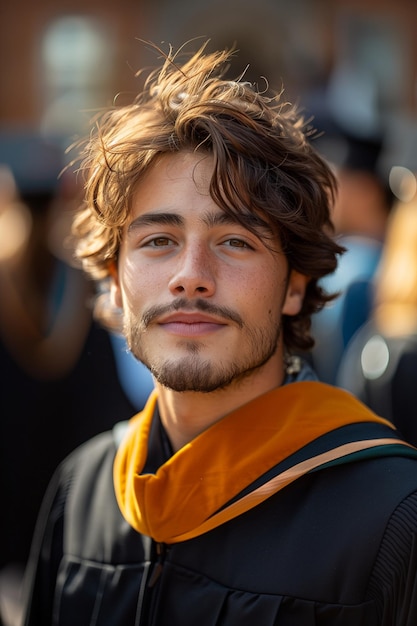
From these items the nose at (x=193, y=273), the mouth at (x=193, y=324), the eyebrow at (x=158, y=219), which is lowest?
the mouth at (x=193, y=324)

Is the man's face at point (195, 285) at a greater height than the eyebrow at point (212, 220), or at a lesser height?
lesser

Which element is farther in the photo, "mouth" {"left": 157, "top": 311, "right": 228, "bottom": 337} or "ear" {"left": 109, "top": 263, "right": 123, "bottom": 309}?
"ear" {"left": 109, "top": 263, "right": 123, "bottom": 309}

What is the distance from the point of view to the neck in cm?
226

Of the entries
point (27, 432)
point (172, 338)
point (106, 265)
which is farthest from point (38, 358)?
point (172, 338)

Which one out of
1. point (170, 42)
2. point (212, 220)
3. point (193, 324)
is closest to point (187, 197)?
point (212, 220)

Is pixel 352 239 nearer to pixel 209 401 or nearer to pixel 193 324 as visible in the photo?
pixel 209 401

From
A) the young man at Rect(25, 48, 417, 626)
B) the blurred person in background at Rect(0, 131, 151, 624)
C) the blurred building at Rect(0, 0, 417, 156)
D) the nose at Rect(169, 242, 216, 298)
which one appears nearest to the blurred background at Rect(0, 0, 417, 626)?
Result: the blurred person in background at Rect(0, 131, 151, 624)

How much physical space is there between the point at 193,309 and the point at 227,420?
1.09ft

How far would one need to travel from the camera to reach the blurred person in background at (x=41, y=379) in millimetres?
4227

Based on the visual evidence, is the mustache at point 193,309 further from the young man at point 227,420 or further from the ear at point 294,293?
the ear at point 294,293

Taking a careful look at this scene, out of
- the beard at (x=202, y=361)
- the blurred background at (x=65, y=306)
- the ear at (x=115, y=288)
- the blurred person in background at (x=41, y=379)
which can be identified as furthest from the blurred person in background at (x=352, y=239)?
the beard at (x=202, y=361)

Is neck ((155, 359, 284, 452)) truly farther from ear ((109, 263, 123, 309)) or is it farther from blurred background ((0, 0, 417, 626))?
blurred background ((0, 0, 417, 626))

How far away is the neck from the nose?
11.1 inches

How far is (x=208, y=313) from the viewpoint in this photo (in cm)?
209
